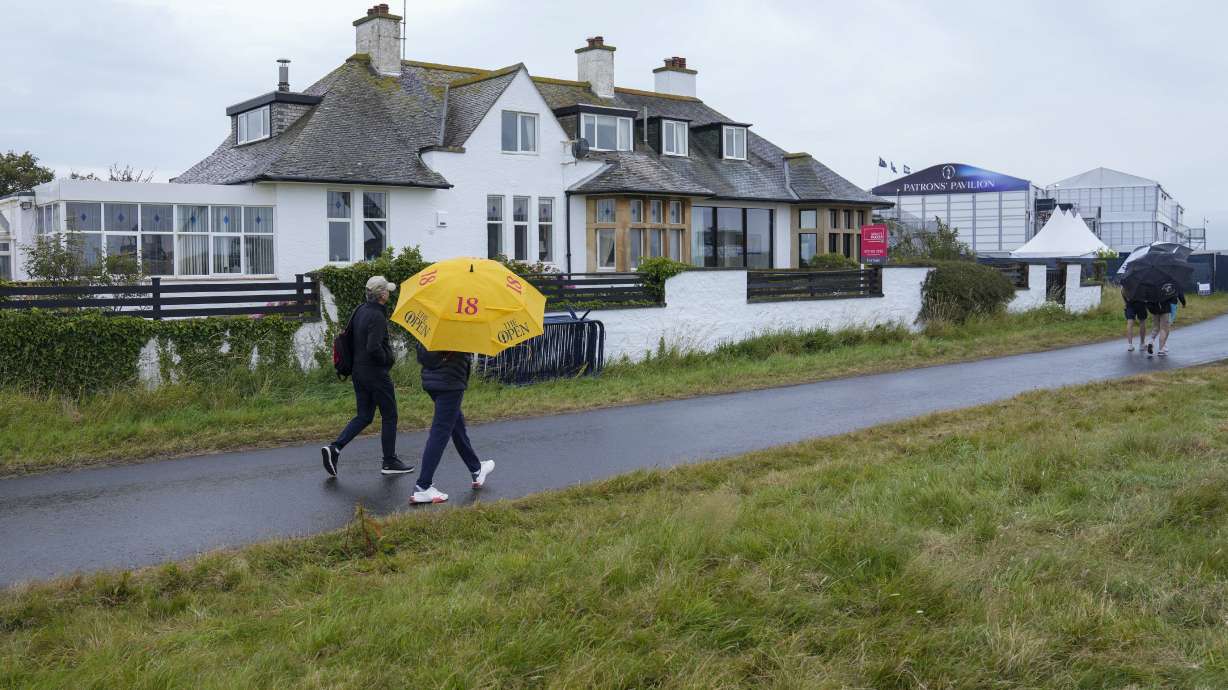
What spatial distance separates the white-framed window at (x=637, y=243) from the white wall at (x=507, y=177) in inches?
58.0

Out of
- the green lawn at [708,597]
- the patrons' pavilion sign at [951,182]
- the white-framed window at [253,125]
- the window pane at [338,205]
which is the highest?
the patrons' pavilion sign at [951,182]

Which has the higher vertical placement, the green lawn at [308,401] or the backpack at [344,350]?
the backpack at [344,350]

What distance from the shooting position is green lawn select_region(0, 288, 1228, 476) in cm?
1075

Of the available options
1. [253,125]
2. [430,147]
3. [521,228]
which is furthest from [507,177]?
[253,125]

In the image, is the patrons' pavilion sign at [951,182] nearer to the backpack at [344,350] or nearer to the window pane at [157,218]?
the window pane at [157,218]

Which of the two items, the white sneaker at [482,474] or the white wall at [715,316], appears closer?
the white sneaker at [482,474]

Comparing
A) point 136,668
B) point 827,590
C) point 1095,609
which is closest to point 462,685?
point 136,668

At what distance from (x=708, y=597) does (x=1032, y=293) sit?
76.5 ft

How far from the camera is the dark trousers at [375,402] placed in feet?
31.1

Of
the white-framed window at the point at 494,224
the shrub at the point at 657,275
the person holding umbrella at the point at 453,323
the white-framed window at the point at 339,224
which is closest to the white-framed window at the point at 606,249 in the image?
the white-framed window at the point at 494,224

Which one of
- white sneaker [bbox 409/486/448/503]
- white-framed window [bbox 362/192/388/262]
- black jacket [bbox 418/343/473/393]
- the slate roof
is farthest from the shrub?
white-framed window [bbox 362/192/388/262]

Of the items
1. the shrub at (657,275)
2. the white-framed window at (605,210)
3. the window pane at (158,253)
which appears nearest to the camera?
the shrub at (657,275)

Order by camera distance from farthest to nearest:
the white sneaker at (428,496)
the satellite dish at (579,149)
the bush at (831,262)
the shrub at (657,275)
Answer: the bush at (831,262)
the satellite dish at (579,149)
the shrub at (657,275)
the white sneaker at (428,496)

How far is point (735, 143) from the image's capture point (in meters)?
38.2
